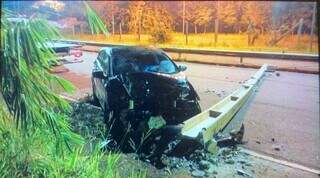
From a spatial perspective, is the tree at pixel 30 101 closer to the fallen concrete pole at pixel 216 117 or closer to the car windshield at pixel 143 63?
the car windshield at pixel 143 63

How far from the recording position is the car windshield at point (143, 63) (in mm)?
2182

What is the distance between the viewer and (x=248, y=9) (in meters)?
2.46

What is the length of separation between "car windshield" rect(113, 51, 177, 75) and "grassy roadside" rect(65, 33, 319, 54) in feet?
0.30

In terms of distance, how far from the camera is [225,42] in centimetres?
244

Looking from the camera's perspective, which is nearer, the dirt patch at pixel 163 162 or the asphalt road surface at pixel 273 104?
the dirt patch at pixel 163 162

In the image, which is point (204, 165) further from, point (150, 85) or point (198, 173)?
point (150, 85)

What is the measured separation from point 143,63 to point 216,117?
1.65ft

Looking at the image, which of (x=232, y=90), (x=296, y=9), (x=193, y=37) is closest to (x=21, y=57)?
(x=193, y=37)

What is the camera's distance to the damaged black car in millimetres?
2146

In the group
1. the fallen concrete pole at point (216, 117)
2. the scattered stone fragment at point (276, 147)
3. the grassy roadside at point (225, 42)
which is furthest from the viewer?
the scattered stone fragment at point (276, 147)

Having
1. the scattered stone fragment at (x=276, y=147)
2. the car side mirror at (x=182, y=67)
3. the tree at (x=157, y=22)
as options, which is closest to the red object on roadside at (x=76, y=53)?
the tree at (x=157, y=22)

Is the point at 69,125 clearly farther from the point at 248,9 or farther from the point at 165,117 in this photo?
the point at 248,9

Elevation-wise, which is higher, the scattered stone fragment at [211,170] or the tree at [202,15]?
the tree at [202,15]

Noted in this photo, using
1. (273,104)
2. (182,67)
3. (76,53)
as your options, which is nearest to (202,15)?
(182,67)
